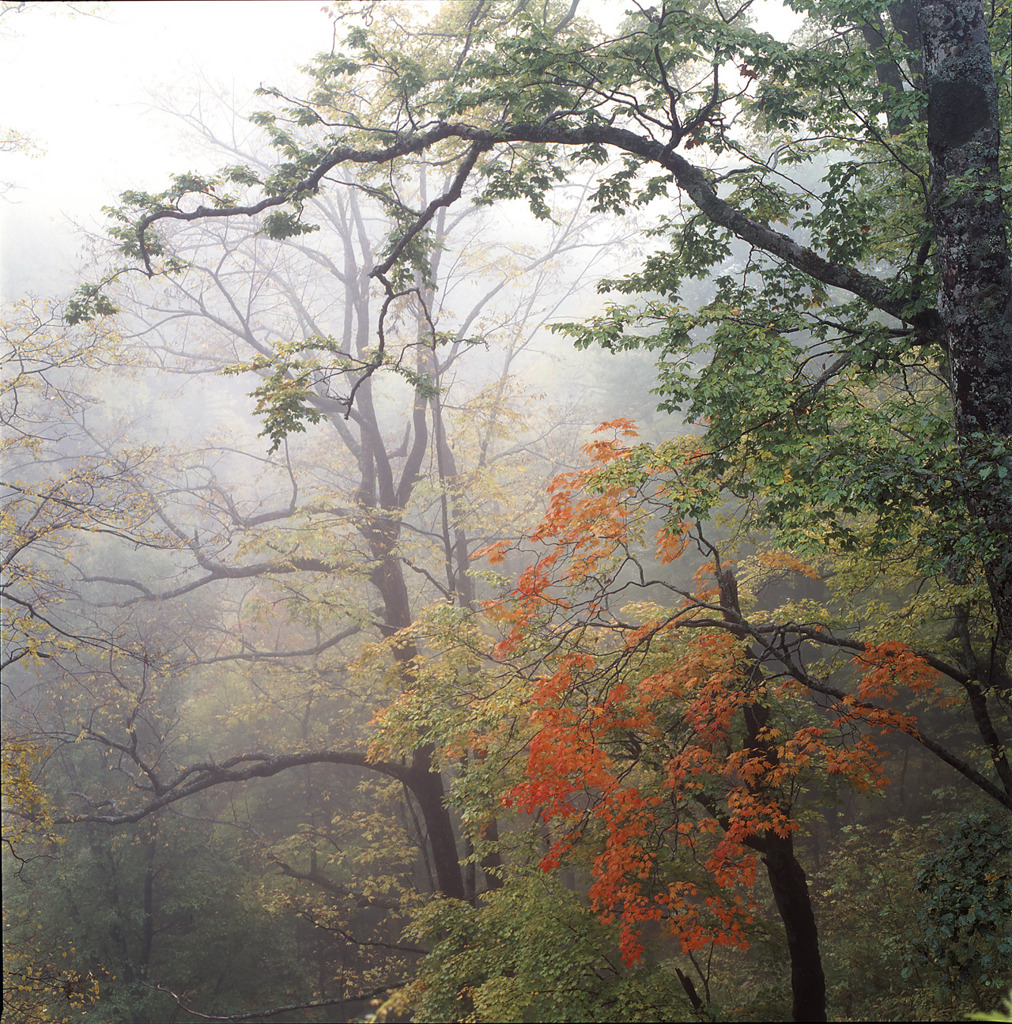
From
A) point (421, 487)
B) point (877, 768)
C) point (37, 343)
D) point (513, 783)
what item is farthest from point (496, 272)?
point (877, 768)

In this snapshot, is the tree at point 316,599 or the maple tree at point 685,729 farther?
the tree at point 316,599

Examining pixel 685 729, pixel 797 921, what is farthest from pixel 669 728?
pixel 797 921

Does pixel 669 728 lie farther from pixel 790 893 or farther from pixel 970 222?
pixel 970 222

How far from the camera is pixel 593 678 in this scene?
199 inches

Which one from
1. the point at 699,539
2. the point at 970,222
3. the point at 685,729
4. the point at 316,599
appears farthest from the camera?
the point at 316,599

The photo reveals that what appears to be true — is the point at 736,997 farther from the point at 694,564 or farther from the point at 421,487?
the point at 694,564

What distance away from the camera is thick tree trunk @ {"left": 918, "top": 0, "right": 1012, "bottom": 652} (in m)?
4.16

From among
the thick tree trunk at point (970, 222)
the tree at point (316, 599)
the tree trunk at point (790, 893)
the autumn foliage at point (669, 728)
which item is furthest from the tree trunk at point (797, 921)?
the tree at point (316, 599)

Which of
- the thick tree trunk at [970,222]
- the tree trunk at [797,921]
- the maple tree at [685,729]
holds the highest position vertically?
the thick tree trunk at [970,222]

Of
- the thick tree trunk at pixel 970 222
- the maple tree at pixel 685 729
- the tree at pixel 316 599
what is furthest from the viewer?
the tree at pixel 316 599

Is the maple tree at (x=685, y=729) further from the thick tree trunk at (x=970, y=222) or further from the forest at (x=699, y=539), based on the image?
the thick tree trunk at (x=970, y=222)

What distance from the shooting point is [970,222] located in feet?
13.9

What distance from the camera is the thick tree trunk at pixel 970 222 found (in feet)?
13.7

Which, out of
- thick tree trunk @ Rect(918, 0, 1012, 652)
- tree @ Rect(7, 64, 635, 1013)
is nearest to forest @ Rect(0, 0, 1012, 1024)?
thick tree trunk @ Rect(918, 0, 1012, 652)
